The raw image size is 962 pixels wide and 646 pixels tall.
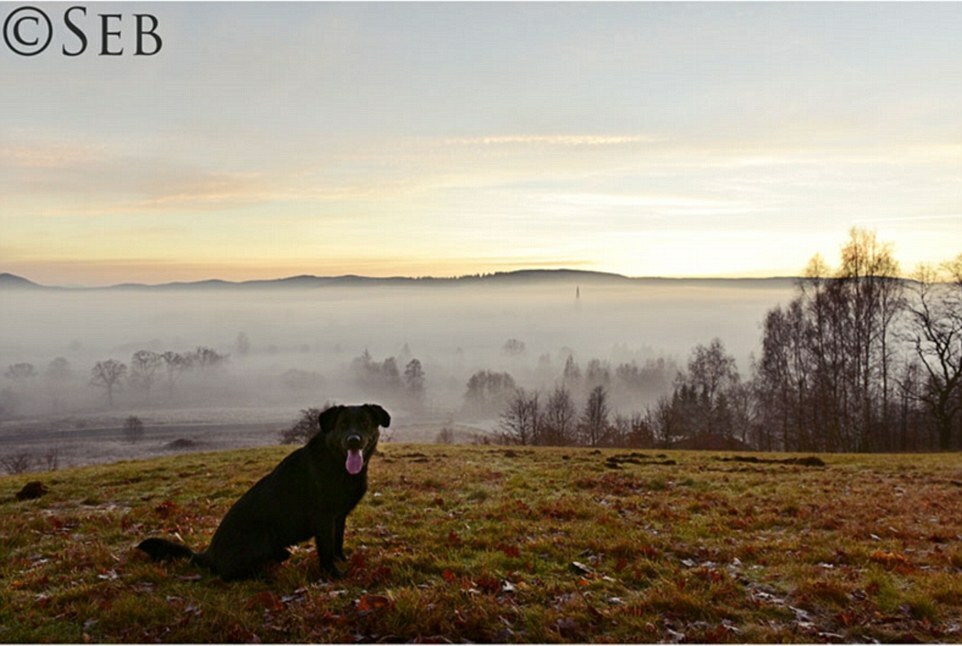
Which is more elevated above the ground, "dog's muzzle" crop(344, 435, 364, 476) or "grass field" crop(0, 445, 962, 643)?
"dog's muzzle" crop(344, 435, 364, 476)

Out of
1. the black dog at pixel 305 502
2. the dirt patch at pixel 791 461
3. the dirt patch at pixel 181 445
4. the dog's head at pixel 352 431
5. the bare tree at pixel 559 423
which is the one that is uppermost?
the dog's head at pixel 352 431

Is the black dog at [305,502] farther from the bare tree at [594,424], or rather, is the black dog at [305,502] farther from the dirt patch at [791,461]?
the bare tree at [594,424]

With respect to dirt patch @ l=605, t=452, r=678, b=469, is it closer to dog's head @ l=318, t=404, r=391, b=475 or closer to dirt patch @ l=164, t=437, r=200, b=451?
dog's head @ l=318, t=404, r=391, b=475

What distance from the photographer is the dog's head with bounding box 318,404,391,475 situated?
8.23m

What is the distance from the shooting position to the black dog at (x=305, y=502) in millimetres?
8211

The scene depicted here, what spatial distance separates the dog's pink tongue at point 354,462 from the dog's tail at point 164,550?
103 inches

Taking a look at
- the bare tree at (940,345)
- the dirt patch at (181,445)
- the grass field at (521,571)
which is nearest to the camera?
the grass field at (521,571)

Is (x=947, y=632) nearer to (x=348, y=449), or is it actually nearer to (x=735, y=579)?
(x=735, y=579)

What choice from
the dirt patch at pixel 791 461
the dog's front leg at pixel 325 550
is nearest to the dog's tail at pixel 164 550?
the dog's front leg at pixel 325 550

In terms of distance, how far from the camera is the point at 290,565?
8680 millimetres

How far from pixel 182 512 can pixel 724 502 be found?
11.9 m

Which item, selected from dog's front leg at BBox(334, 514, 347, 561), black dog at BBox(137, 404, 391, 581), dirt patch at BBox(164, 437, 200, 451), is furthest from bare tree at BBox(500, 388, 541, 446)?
black dog at BBox(137, 404, 391, 581)

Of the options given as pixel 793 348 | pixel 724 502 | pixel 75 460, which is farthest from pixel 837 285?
pixel 75 460

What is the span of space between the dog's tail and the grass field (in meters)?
0.21
